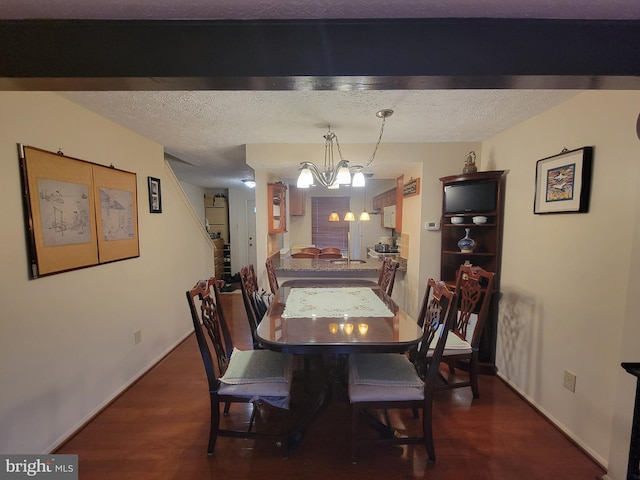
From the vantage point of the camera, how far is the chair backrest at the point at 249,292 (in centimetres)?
193

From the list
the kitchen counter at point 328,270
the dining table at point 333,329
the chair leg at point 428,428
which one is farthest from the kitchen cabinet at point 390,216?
the chair leg at point 428,428

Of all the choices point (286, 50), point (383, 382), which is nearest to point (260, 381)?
point (383, 382)

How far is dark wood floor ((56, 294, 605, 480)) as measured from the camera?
1497mm

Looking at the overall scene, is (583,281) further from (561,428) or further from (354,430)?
(354,430)

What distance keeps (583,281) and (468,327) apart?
0.97 m

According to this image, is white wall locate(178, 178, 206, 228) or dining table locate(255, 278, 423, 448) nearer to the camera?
dining table locate(255, 278, 423, 448)

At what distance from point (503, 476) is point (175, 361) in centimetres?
282

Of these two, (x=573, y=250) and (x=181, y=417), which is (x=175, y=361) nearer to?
(x=181, y=417)

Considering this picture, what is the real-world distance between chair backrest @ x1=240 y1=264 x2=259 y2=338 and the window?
165 inches

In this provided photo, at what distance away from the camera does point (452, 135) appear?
257cm

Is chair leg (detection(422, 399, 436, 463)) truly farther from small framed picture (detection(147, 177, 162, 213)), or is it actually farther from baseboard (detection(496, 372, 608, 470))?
small framed picture (detection(147, 177, 162, 213))

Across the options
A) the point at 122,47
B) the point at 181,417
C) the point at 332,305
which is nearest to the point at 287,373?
the point at 332,305

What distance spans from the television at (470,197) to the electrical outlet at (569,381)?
138 cm

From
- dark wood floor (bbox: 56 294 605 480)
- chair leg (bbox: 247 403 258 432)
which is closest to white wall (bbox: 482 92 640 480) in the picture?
dark wood floor (bbox: 56 294 605 480)
